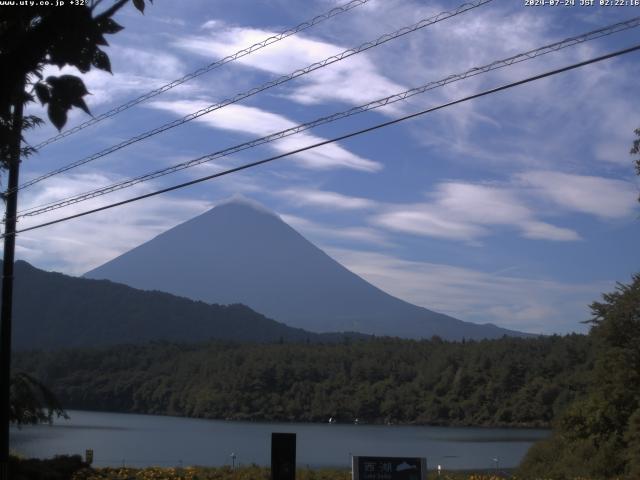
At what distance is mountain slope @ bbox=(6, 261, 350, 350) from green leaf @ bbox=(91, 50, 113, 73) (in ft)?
474

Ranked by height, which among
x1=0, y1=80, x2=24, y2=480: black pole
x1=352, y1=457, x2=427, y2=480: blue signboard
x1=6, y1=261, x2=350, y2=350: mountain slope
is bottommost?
x1=352, y1=457, x2=427, y2=480: blue signboard

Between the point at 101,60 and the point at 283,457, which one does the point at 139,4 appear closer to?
the point at 101,60

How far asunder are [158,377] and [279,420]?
2032cm

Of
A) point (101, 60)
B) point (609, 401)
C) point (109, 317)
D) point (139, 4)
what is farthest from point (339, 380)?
point (109, 317)

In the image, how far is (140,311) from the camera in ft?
584

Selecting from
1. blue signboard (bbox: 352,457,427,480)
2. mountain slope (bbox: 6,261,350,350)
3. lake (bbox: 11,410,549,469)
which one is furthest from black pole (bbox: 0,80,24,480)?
mountain slope (bbox: 6,261,350,350)

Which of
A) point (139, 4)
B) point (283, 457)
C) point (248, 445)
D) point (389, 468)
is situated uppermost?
point (139, 4)

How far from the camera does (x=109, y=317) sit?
173000 mm

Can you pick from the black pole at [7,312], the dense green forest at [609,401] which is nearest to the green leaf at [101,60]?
the black pole at [7,312]

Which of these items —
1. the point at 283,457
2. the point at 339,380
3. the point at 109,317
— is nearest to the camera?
the point at 283,457

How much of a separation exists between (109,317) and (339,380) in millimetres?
94311

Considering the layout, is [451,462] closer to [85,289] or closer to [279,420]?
[279,420]

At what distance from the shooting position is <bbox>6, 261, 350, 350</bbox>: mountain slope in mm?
157625

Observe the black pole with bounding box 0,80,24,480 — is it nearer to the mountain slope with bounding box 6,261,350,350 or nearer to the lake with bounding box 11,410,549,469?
the lake with bounding box 11,410,549,469
